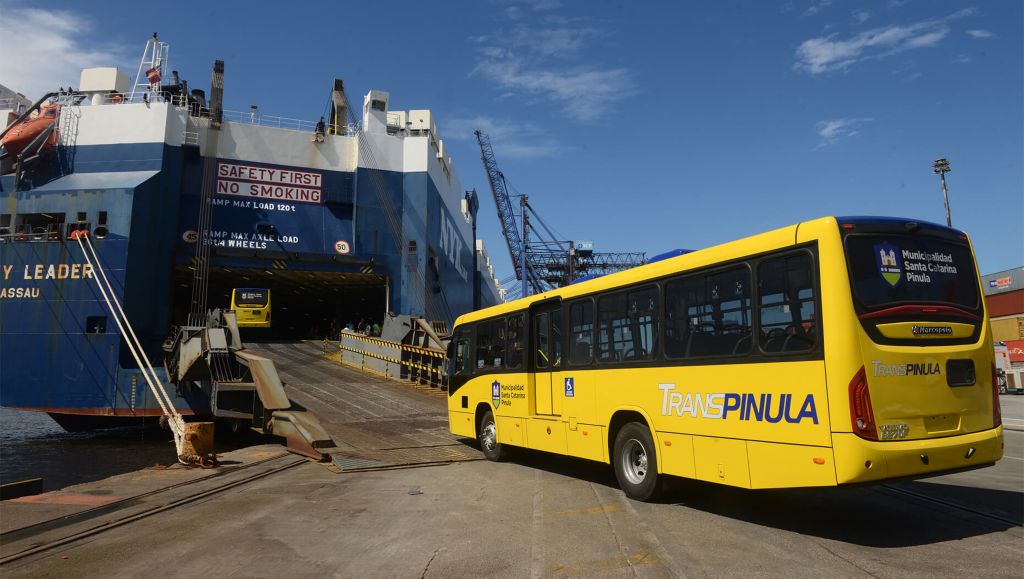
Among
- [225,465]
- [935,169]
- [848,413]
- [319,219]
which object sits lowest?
[225,465]

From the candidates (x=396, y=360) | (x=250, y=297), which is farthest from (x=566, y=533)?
(x=250, y=297)

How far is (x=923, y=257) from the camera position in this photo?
6.01 metres

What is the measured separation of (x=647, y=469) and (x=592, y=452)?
1233 millimetres

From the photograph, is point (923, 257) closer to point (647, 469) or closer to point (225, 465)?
point (647, 469)

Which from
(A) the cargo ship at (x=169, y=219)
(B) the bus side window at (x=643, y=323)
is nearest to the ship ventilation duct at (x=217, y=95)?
(A) the cargo ship at (x=169, y=219)

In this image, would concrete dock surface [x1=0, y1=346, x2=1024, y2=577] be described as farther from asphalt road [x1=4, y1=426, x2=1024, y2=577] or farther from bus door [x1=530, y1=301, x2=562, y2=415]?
bus door [x1=530, y1=301, x2=562, y2=415]

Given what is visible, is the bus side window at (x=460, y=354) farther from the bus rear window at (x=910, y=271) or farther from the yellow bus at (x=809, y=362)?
the bus rear window at (x=910, y=271)

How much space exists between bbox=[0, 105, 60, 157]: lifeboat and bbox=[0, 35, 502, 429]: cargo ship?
8 centimetres

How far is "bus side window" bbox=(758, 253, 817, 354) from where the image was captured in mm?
5715

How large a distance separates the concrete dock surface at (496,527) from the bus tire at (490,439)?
2.67ft

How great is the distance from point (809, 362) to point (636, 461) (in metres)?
2.98

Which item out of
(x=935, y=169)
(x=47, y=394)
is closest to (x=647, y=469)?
(x=47, y=394)

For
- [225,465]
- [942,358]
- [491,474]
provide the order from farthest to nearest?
1. [225,465]
2. [491,474]
3. [942,358]

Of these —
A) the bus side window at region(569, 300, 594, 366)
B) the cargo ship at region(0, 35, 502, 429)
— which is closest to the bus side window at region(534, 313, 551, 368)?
the bus side window at region(569, 300, 594, 366)
